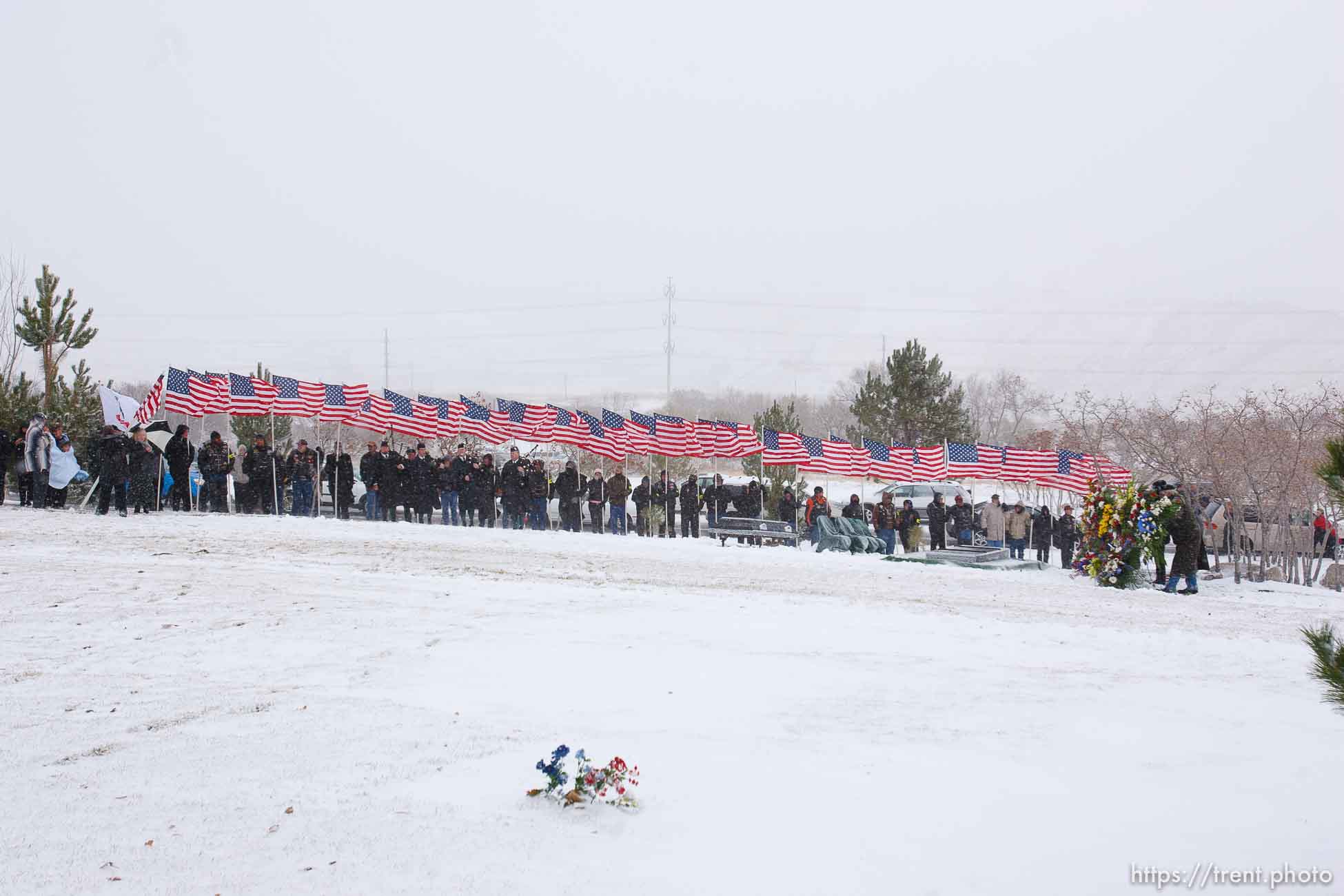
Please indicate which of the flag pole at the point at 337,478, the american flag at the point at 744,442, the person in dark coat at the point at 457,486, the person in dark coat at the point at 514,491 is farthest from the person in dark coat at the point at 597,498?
the flag pole at the point at 337,478

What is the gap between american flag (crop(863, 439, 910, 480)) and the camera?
25.3 metres

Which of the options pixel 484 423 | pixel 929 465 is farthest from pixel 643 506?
pixel 929 465

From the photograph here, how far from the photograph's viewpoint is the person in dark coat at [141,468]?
63.5ft

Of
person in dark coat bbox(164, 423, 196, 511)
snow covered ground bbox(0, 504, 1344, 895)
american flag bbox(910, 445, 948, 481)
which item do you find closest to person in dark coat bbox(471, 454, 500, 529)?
person in dark coat bbox(164, 423, 196, 511)

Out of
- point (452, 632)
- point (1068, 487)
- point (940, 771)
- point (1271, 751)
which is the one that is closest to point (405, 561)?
point (452, 632)

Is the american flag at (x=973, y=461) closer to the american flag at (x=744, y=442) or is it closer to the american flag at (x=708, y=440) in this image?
the american flag at (x=744, y=442)

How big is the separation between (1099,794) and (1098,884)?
1140 mm

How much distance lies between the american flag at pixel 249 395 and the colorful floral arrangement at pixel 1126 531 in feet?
57.2

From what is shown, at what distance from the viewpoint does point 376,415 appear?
76.4 ft

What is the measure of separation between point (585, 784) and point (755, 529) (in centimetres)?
1675

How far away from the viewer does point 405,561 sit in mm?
14859

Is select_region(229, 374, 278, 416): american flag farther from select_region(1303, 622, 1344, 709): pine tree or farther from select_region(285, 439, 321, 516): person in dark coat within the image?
select_region(1303, 622, 1344, 709): pine tree

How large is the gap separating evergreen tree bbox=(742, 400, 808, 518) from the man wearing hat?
10222 mm

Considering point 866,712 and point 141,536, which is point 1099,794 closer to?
point 866,712
